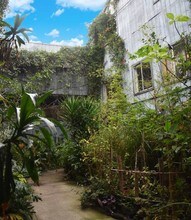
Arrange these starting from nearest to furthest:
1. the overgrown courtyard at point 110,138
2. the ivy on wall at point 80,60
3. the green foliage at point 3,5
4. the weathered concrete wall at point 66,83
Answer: the overgrown courtyard at point 110,138 → the green foliage at point 3,5 → the ivy on wall at point 80,60 → the weathered concrete wall at point 66,83

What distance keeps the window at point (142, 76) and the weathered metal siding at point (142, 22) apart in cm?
16

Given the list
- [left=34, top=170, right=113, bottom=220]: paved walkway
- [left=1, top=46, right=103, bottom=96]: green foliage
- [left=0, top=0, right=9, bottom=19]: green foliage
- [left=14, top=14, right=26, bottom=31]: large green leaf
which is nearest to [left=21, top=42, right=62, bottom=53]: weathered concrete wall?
[left=1, top=46, right=103, bottom=96]: green foliage

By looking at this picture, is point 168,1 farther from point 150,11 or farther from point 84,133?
point 84,133

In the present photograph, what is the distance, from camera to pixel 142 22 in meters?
7.24

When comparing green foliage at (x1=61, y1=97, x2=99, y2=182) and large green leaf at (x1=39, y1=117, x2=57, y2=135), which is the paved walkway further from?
large green leaf at (x1=39, y1=117, x2=57, y2=135)

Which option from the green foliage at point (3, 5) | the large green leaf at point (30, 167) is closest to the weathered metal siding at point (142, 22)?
the green foliage at point (3, 5)

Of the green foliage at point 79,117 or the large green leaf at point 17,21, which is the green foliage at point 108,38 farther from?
the large green leaf at point 17,21

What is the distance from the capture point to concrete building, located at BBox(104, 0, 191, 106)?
19.6ft

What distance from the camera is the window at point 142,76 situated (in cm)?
693

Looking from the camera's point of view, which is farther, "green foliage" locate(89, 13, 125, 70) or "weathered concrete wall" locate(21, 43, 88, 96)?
"weathered concrete wall" locate(21, 43, 88, 96)

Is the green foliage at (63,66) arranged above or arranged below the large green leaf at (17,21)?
above

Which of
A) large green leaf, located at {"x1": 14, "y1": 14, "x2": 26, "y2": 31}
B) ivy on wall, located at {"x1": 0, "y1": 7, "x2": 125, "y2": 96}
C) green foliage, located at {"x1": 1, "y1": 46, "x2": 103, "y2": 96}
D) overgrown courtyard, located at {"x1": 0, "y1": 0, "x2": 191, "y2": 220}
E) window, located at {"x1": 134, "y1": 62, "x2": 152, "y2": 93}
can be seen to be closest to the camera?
overgrown courtyard, located at {"x1": 0, "y1": 0, "x2": 191, "y2": 220}

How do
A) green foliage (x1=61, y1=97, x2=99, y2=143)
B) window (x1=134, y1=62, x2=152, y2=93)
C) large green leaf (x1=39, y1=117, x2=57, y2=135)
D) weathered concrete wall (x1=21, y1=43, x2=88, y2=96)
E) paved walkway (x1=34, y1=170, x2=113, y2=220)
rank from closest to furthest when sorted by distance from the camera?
large green leaf (x1=39, y1=117, x2=57, y2=135), paved walkway (x1=34, y1=170, x2=113, y2=220), green foliage (x1=61, y1=97, x2=99, y2=143), window (x1=134, y1=62, x2=152, y2=93), weathered concrete wall (x1=21, y1=43, x2=88, y2=96)

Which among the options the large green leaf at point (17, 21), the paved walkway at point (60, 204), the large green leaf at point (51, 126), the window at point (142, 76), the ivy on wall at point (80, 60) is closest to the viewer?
the large green leaf at point (51, 126)
